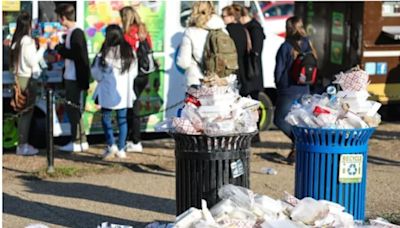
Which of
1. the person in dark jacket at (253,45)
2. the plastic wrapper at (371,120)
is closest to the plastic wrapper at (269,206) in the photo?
the plastic wrapper at (371,120)

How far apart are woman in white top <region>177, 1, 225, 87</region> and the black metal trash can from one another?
4023mm

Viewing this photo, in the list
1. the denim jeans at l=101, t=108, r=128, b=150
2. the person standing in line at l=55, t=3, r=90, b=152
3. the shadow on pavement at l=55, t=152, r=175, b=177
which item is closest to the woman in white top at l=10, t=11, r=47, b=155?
the person standing in line at l=55, t=3, r=90, b=152

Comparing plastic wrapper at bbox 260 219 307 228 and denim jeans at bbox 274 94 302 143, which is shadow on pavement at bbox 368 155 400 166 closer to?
denim jeans at bbox 274 94 302 143

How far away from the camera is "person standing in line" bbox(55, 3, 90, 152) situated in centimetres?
1130

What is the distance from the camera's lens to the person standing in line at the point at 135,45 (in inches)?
450

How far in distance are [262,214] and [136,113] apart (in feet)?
19.9

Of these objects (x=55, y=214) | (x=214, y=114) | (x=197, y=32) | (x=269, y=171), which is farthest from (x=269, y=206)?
(x=197, y=32)

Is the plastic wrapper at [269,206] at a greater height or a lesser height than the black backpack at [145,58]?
lesser

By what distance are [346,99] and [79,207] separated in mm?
3000

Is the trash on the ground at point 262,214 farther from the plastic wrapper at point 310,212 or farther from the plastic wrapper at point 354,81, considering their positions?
the plastic wrapper at point 354,81

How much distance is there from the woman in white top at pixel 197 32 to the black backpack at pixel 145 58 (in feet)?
2.47

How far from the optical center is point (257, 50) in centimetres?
1194

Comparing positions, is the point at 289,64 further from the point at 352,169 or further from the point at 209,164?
the point at 209,164

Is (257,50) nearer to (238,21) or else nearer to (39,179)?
(238,21)
